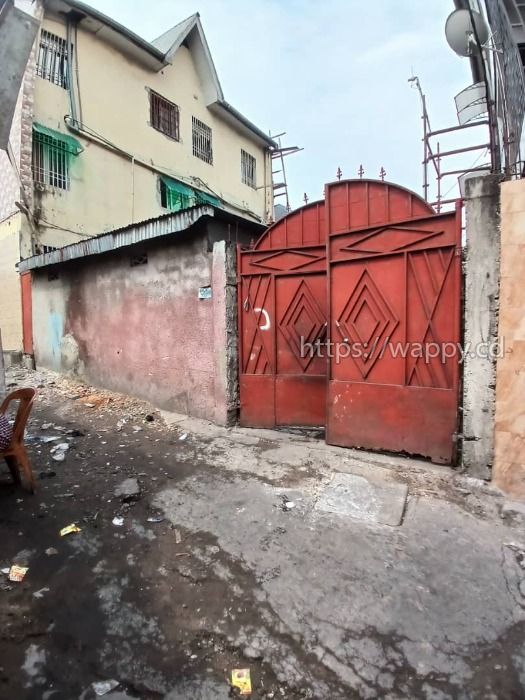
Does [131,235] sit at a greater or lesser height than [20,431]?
greater

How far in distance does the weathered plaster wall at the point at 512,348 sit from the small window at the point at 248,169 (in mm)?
15490

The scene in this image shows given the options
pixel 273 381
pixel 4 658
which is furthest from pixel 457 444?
pixel 4 658

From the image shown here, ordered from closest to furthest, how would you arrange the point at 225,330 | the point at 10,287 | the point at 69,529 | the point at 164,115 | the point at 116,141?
the point at 69,529, the point at 225,330, the point at 10,287, the point at 116,141, the point at 164,115

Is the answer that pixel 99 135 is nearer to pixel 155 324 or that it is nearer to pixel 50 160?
pixel 50 160

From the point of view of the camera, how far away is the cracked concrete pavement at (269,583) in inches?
70.9

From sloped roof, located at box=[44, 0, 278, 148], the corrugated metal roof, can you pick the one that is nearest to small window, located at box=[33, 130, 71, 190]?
the corrugated metal roof

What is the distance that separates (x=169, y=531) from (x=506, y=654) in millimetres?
2318

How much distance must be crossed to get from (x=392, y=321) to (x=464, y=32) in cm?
451

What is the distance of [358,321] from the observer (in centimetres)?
438

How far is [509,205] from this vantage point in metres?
3.27

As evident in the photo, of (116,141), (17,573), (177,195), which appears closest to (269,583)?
(17,573)

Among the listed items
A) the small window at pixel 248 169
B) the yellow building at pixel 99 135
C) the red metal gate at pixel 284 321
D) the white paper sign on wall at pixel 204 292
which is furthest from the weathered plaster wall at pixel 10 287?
the small window at pixel 248 169

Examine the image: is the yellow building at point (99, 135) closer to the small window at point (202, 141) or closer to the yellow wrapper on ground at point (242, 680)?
the small window at point (202, 141)

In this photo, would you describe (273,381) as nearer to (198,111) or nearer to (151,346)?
(151,346)
